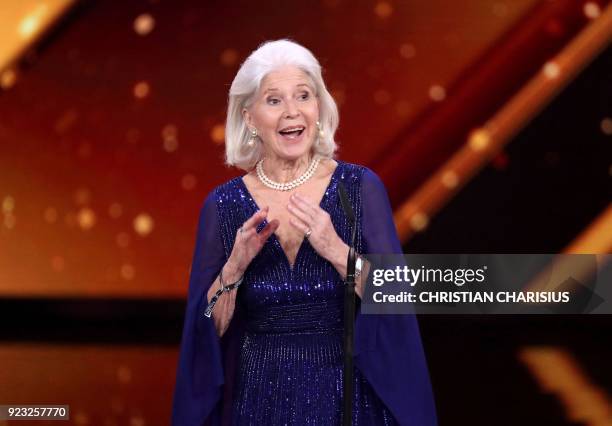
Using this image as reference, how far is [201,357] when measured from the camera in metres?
1.92

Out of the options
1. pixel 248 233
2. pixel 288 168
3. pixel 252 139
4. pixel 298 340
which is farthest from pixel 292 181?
pixel 298 340

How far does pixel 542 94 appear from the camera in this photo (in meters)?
4.69

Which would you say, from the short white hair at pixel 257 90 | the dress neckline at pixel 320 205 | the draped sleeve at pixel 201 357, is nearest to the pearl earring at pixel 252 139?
the short white hair at pixel 257 90

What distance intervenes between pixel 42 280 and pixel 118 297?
1.44ft

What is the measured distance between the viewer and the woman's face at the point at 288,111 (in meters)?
1.90

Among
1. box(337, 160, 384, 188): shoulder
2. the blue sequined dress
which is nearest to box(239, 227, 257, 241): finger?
the blue sequined dress

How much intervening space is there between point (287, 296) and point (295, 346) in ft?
0.34

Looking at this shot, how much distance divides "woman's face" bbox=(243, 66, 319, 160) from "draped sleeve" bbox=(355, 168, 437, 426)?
0.21 meters

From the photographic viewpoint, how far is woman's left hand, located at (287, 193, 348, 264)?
1770 mm

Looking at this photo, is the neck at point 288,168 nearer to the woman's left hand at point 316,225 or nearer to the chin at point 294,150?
the chin at point 294,150

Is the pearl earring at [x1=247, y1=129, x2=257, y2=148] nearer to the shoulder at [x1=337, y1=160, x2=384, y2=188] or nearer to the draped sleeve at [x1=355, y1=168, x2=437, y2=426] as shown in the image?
the shoulder at [x1=337, y1=160, x2=384, y2=188]

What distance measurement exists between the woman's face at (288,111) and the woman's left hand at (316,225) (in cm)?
17

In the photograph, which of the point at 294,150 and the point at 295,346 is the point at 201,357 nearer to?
the point at 295,346

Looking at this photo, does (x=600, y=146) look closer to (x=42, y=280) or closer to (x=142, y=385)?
(x=142, y=385)
